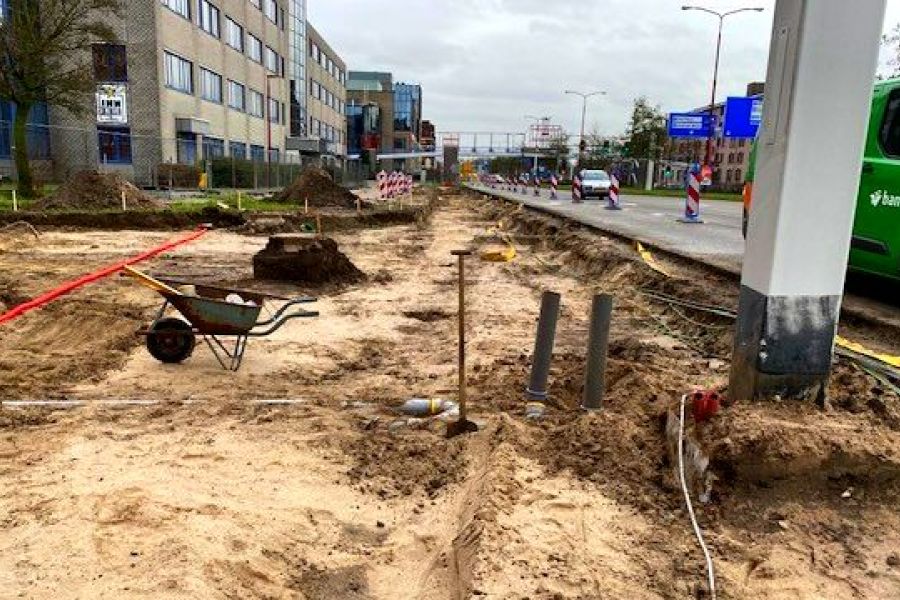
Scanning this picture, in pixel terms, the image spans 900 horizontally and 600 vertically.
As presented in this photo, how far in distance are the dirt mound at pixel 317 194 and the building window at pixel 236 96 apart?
2149 centimetres

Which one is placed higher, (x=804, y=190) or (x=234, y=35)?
(x=234, y=35)

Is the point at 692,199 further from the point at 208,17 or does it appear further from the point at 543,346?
the point at 208,17

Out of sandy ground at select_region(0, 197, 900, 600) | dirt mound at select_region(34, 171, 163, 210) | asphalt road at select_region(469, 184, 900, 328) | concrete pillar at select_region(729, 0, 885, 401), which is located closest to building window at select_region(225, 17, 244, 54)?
dirt mound at select_region(34, 171, 163, 210)

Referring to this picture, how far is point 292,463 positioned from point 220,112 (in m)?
46.3

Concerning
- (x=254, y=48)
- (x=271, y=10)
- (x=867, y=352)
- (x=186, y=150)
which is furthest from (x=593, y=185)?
(x=271, y=10)

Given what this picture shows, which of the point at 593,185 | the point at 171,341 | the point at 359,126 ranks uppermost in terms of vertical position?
the point at 359,126

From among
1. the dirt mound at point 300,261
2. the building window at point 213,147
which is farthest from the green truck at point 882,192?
the building window at point 213,147

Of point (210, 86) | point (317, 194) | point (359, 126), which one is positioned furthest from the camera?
point (359, 126)

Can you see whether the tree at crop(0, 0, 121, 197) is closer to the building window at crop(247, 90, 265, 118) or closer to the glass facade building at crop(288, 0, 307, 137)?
the building window at crop(247, 90, 265, 118)

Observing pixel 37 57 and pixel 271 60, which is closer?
pixel 37 57

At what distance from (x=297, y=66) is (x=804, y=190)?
70.4m

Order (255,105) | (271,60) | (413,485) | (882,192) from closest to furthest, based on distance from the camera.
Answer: (413,485) < (882,192) < (255,105) < (271,60)

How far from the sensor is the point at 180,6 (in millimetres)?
40281

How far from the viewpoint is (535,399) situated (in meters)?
5.24
